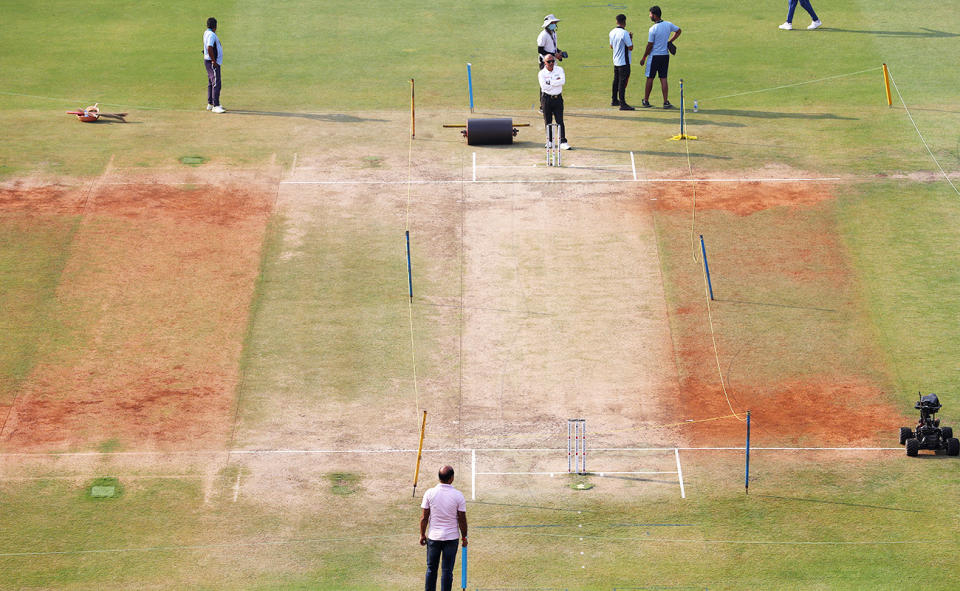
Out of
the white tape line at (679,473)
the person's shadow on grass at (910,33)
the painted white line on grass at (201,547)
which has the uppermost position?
the person's shadow on grass at (910,33)

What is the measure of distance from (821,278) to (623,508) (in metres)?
8.80

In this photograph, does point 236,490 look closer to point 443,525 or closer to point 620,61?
point 443,525

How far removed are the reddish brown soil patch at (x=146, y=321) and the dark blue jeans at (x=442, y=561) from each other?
6266 mm

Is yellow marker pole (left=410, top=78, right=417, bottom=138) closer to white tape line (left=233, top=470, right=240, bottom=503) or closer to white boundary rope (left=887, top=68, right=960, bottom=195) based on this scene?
white boundary rope (left=887, top=68, right=960, bottom=195)

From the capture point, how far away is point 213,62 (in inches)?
1433

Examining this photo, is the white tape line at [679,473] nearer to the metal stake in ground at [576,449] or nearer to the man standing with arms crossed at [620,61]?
the metal stake in ground at [576,449]

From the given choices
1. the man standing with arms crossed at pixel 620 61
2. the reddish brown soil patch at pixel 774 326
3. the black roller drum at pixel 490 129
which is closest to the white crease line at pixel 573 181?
the reddish brown soil patch at pixel 774 326

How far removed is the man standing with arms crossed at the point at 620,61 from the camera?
117 ft

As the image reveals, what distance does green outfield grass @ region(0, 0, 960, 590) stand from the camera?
22.2 meters

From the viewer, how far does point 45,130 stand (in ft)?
118

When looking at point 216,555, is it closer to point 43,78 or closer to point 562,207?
point 562,207

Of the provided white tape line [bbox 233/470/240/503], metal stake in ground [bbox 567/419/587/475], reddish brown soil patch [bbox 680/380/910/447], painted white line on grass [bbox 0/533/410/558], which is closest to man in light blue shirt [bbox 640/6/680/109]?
reddish brown soil patch [bbox 680/380/910/447]

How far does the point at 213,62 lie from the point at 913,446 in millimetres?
20707

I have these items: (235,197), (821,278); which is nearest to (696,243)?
(821,278)
